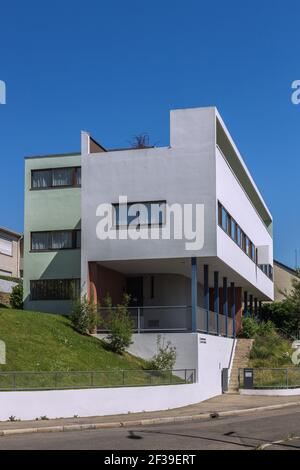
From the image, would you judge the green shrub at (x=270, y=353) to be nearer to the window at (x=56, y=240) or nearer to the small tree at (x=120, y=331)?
the small tree at (x=120, y=331)

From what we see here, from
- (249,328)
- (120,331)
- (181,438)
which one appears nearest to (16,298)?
(120,331)

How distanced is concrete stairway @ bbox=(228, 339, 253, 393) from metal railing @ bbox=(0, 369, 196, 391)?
25.6 ft

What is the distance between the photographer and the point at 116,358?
28656 millimetres

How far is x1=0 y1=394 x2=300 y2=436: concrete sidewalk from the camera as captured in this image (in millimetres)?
18953

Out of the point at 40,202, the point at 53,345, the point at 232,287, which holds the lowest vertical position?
the point at 53,345

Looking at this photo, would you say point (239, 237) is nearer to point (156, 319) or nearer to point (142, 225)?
point (156, 319)

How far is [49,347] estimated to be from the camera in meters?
26.4

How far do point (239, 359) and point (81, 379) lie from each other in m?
16.4

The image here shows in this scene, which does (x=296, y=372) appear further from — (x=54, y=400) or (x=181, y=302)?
(x=54, y=400)

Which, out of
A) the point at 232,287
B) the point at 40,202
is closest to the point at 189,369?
the point at 40,202

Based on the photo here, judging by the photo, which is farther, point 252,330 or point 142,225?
point 252,330

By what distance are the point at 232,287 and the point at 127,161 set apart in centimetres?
1454

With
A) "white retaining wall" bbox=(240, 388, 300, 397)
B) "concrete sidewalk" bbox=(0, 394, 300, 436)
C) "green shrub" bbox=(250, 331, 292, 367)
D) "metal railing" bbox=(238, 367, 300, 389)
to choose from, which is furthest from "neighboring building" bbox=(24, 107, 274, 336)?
"concrete sidewalk" bbox=(0, 394, 300, 436)

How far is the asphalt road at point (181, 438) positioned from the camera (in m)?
15.1
